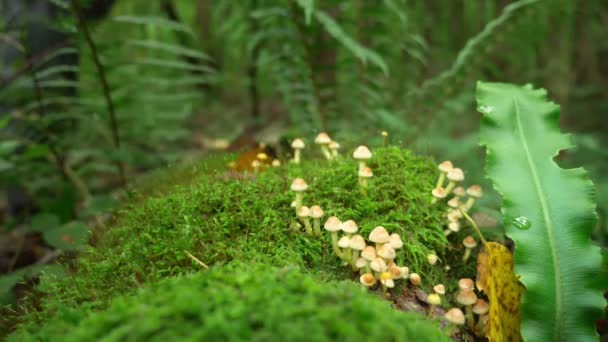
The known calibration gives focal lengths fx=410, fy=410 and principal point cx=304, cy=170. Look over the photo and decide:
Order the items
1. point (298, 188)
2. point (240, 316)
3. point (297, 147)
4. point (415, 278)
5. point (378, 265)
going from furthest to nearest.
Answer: point (297, 147) → point (298, 188) → point (415, 278) → point (378, 265) → point (240, 316)

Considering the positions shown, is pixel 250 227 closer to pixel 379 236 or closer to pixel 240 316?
pixel 379 236

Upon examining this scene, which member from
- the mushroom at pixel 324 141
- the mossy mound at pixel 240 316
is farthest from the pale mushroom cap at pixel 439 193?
the mossy mound at pixel 240 316

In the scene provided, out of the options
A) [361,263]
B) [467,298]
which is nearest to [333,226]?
[361,263]

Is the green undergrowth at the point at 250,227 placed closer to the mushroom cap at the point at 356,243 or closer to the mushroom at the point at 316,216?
the mushroom at the point at 316,216

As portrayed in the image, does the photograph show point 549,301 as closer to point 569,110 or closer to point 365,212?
point 365,212

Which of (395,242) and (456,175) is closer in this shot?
(395,242)

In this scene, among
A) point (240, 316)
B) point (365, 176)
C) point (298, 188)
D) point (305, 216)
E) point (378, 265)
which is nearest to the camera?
point (240, 316)

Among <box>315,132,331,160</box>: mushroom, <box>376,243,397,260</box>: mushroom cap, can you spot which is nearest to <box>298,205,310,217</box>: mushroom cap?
<box>376,243,397,260</box>: mushroom cap
